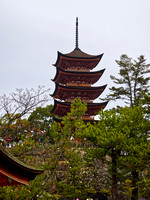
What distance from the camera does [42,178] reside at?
10.7 metres

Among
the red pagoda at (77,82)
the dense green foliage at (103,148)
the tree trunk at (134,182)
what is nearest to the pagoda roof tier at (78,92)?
the red pagoda at (77,82)

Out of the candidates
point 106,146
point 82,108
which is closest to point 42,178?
point 82,108

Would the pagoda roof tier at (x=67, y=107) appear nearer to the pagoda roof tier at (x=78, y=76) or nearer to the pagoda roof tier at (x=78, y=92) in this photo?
the pagoda roof tier at (x=78, y=92)

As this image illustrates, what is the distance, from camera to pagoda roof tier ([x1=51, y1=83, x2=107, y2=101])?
90.1 feet

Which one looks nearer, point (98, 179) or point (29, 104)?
point (29, 104)

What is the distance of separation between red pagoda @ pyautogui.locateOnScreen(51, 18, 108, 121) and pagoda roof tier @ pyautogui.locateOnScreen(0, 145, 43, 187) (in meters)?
20.9

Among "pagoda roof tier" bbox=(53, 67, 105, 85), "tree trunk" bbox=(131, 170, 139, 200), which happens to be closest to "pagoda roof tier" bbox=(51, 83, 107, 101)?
"pagoda roof tier" bbox=(53, 67, 105, 85)

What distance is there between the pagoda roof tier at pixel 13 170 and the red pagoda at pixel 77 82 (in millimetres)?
20904

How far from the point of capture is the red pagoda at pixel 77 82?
27.3m

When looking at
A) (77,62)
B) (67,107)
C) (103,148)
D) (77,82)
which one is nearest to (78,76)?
(77,82)

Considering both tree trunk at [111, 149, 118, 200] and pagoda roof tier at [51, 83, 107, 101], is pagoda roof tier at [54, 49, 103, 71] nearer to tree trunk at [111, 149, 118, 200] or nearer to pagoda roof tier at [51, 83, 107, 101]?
pagoda roof tier at [51, 83, 107, 101]

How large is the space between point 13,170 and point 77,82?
24.3 meters

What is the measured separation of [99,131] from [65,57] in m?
16.7

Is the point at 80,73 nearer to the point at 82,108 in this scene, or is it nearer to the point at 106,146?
the point at 106,146
